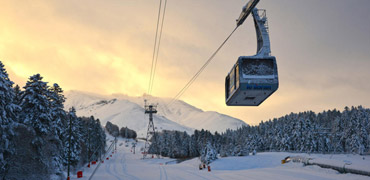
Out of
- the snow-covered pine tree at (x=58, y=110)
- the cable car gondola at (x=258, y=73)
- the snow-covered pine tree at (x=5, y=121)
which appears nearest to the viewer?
the cable car gondola at (x=258, y=73)

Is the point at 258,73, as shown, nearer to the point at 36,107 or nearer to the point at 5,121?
the point at 5,121

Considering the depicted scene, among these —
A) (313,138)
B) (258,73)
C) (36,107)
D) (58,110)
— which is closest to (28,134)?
(36,107)

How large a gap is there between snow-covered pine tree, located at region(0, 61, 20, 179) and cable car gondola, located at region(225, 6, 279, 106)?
2082 centimetres

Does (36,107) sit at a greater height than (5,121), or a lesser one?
greater

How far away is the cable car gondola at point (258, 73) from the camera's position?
67.4ft

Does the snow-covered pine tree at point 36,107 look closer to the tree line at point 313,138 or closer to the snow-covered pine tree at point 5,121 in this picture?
the snow-covered pine tree at point 5,121

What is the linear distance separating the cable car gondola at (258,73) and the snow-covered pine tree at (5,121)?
68.3ft

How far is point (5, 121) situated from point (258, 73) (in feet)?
75.7

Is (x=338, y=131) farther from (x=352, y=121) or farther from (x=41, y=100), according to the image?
(x=41, y=100)

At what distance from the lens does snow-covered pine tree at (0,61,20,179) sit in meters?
26.4

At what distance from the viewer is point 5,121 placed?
26.9 m

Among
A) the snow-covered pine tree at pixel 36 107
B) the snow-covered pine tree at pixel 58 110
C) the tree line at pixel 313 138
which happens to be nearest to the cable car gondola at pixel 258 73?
the snow-covered pine tree at pixel 36 107

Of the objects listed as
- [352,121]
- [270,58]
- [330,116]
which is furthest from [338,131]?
[270,58]

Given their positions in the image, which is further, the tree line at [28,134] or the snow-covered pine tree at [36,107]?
the snow-covered pine tree at [36,107]
